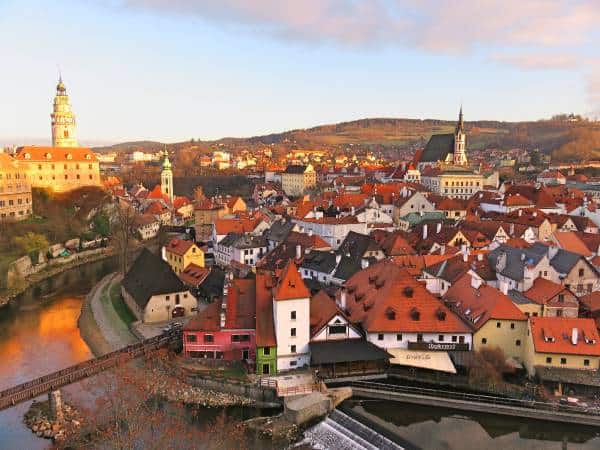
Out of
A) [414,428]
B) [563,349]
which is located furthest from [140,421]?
[563,349]

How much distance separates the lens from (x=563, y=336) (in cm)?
2583

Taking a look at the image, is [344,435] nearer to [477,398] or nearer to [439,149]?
[477,398]

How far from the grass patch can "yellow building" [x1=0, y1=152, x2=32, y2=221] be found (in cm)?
2817

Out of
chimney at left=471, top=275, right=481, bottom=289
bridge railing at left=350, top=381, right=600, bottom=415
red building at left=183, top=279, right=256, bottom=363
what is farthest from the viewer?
chimney at left=471, top=275, right=481, bottom=289

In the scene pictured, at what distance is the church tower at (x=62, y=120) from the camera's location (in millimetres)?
106500

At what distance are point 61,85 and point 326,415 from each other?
4139 inches

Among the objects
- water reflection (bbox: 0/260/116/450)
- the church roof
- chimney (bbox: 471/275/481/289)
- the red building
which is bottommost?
water reflection (bbox: 0/260/116/450)

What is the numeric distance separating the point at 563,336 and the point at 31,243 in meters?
50.9

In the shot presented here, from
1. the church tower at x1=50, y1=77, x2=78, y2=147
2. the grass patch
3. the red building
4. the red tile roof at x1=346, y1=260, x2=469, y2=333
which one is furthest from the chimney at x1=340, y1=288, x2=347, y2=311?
the church tower at x1=50, y1=77, x2=78, y2=147

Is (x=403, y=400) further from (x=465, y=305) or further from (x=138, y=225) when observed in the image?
(x=138, y=225)

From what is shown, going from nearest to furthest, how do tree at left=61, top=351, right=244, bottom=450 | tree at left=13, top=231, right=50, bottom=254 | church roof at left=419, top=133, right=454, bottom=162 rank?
1. tree at left=61, top=351, right=244, bottom=450
2. tree at left=13, top=231, right=50, bottom=254
3. church roof at left=419, top=133, right=454, bottom=162

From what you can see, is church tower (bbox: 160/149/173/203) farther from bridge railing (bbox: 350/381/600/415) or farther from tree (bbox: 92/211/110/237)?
bridge railing (bbox: 350/381/600/415)

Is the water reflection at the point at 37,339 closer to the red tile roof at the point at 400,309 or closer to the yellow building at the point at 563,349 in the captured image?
the red tile roof at the point at 400,309

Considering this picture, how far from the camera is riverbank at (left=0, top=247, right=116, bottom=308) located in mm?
45463
